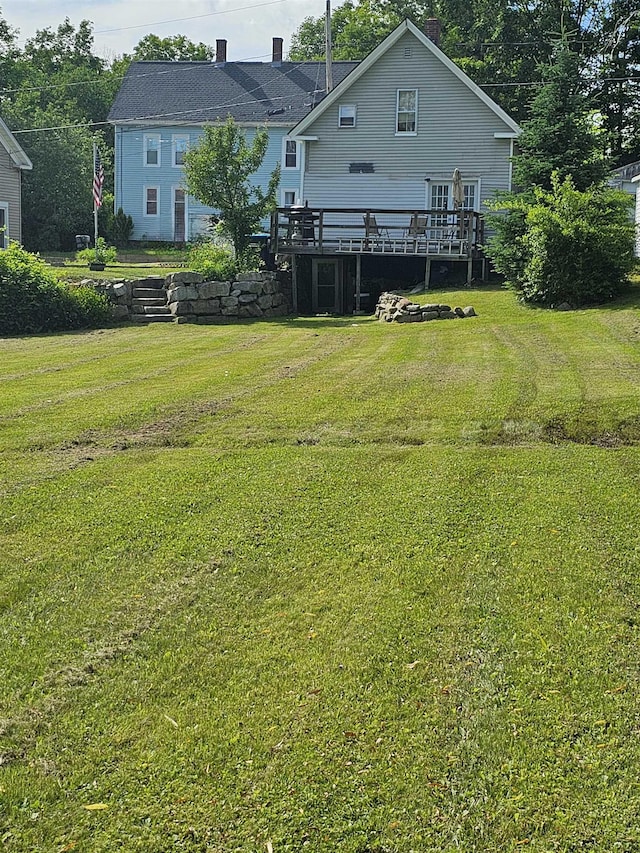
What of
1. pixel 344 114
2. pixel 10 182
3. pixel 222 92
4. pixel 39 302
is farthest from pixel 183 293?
pixel 222 92

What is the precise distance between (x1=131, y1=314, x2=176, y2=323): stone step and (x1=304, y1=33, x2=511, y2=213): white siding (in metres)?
9.67

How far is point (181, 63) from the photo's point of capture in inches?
1574

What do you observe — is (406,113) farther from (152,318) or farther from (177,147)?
(177,147)

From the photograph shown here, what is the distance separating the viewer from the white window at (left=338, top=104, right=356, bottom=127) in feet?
84.3

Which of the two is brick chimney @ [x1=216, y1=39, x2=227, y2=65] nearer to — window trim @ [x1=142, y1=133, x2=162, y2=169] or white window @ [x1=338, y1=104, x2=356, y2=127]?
window trim @ [x1=142, y1=133, x2=162, y2=169]

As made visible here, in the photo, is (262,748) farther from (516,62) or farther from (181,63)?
(181,63)

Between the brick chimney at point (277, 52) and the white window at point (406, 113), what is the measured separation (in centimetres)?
1547

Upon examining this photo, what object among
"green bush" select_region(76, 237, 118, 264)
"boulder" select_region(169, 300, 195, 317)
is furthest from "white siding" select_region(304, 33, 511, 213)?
"boulder" select_region(169, 300, 195, 317)

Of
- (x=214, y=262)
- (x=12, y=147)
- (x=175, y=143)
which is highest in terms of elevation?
(x=175, y=143)

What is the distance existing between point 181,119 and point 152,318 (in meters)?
23.0

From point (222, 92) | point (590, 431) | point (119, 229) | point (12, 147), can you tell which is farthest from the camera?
point (222, 92)

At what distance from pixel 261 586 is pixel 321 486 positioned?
1.65 metres

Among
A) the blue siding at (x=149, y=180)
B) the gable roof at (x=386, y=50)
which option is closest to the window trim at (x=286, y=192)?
the blue siding at (x=149, y=180)

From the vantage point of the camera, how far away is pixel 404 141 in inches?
1007
